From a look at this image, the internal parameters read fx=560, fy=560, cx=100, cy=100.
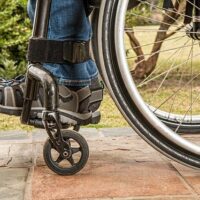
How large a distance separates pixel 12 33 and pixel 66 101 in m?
2.50

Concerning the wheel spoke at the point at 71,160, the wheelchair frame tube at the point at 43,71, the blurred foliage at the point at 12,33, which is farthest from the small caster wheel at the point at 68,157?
the blurred foliage at the point at 12,33

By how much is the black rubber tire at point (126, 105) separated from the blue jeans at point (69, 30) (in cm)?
17

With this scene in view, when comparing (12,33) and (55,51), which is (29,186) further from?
(12,33)

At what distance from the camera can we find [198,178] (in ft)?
6.10

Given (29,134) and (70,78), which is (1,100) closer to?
(70,78)

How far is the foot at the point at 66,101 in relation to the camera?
192 centimetres

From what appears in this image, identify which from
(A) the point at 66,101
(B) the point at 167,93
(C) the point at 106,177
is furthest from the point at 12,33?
(C) the point at 106,177

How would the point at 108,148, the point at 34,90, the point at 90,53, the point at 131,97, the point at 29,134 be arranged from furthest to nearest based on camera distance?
1. the point at 29,134
2. the point at 108,148
3. the point at 90,53
4. the point at 34,90
5. the point at 131,97

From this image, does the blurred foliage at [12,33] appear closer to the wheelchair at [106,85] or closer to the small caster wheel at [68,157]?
the wheelchair at [106,85]

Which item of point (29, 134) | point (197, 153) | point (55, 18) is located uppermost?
point (55, 18)

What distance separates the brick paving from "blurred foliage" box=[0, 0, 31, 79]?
1.99 metres

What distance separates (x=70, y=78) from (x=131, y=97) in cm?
27

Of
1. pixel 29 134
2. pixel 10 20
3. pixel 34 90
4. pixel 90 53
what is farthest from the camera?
pixel 10 20

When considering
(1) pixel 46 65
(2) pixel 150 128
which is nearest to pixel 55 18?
(1) pixel 46 65
